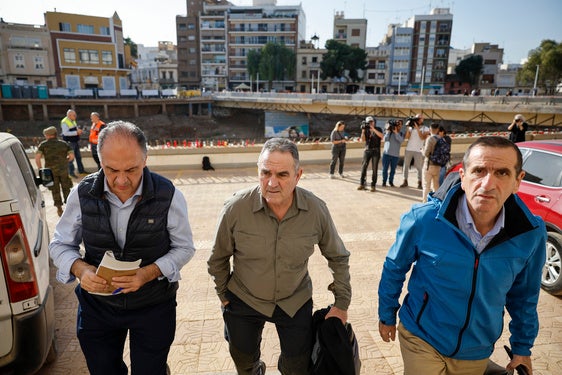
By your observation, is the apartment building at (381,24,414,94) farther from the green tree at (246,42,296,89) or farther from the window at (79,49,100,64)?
the window at (79,49,100,64)

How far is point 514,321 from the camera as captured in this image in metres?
2.09

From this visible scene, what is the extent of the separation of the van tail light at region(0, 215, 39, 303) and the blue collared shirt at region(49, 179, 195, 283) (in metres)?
0.25

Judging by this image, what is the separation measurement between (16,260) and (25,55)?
6034 centimetres

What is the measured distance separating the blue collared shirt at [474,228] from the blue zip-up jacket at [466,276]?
0.03 m

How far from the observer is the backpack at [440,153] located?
302 inches

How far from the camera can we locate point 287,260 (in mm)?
2250

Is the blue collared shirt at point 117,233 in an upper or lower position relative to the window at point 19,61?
lower

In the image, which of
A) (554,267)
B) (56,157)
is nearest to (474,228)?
(554,267)

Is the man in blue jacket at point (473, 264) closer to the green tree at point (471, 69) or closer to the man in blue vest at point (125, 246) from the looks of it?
the man in blue vest at point (125, 246)

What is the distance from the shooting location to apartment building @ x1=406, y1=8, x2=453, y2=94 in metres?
65.3

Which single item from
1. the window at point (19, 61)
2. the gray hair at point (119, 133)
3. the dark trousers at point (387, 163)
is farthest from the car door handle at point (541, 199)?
the window at point (19, 61)

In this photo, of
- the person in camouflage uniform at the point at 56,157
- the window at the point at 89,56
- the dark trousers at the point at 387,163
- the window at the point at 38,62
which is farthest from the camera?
the window at the point at 89,56

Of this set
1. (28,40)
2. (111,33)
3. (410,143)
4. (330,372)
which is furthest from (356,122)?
(330,372)

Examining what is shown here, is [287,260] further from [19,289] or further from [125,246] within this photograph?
[19,289]
